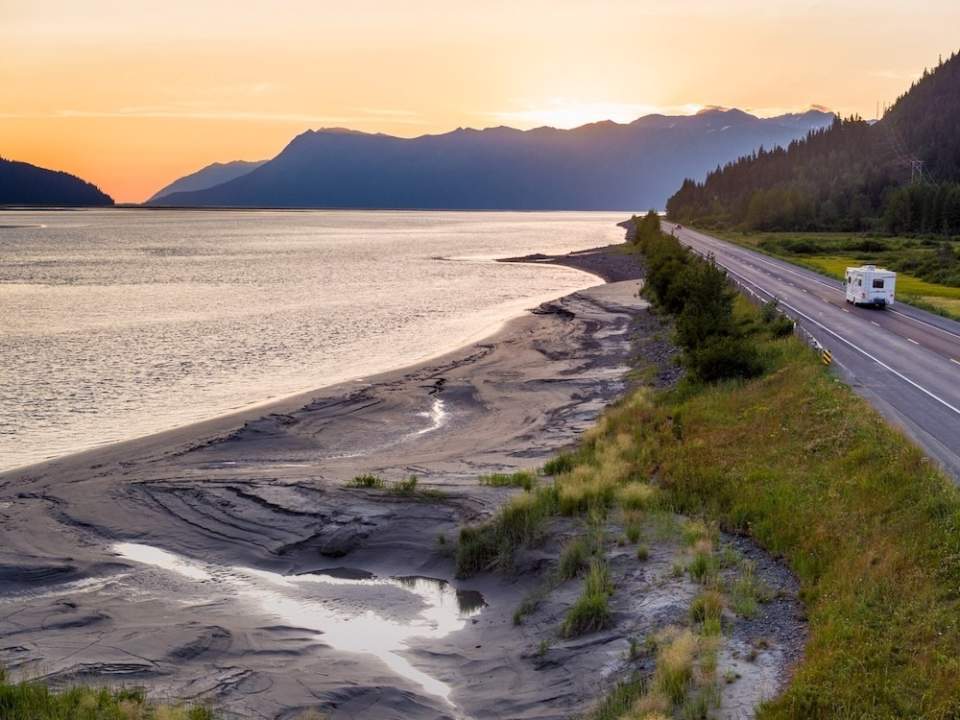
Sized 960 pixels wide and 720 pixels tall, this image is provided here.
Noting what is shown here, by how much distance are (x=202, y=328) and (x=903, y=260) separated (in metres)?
60.1

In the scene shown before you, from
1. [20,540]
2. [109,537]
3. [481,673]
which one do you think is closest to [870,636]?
[481,673]

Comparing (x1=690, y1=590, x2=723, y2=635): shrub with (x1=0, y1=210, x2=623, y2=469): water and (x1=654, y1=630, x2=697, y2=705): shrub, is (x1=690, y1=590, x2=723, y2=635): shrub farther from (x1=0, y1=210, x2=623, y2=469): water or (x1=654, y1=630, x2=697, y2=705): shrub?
(x1=0, y1=210, x2=623, y2=469): water

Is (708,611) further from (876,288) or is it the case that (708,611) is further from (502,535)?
(876,288)

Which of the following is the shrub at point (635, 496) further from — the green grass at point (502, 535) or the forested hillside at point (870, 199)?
the forested hillside at point (870, 199)

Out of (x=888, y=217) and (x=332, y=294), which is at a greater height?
(x=888, y=217)

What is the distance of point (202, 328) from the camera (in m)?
57.6

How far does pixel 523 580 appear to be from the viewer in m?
17.6

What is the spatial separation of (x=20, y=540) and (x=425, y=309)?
1990 inches

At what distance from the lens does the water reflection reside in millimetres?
15680

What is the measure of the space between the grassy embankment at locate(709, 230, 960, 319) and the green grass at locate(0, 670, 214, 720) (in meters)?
42.1

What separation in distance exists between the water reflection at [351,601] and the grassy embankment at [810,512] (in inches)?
57.3

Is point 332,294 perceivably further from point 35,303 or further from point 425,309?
point 35,303

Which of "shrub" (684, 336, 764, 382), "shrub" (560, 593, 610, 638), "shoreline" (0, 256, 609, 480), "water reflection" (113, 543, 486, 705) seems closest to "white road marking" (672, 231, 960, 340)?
"shrub" (684, 336, 764, 382)

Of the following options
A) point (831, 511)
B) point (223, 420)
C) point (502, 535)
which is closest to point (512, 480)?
point (502, 535)
